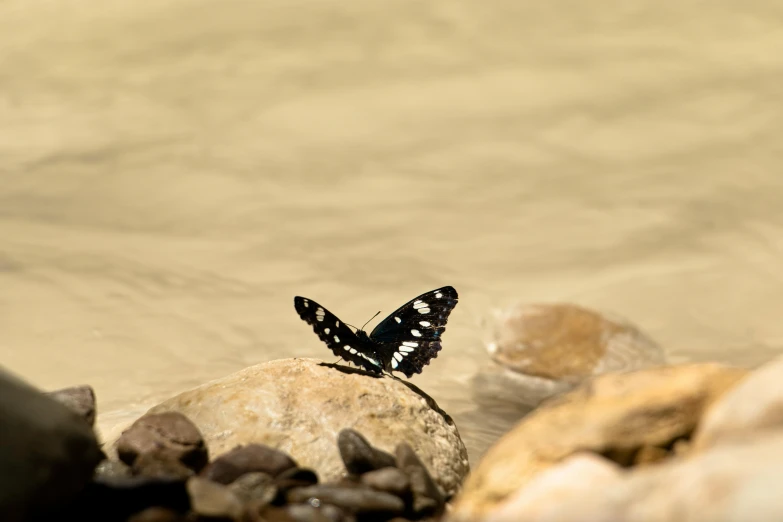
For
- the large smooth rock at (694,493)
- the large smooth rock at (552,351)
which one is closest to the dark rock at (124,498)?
the large smooth rock at (694,493)

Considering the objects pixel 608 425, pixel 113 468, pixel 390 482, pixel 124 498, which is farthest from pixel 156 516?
pixel 608 425

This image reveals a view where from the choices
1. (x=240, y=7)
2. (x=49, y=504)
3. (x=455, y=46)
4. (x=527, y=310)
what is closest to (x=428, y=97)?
(x=455, y=46)

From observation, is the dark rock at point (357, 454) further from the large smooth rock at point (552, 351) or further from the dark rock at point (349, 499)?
the large smooth rock at point (552, 351)

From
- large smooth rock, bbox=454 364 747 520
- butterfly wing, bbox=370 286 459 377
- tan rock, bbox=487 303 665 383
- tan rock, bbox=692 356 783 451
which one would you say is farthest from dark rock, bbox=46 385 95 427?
tan rock, bbox=487 303 665 383

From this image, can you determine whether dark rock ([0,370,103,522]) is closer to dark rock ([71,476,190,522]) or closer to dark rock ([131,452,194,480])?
dark rock ([71,476,190,522])

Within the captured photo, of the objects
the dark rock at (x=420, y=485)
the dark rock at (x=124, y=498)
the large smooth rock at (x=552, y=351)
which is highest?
the dark rock at (x=124, y=498)
